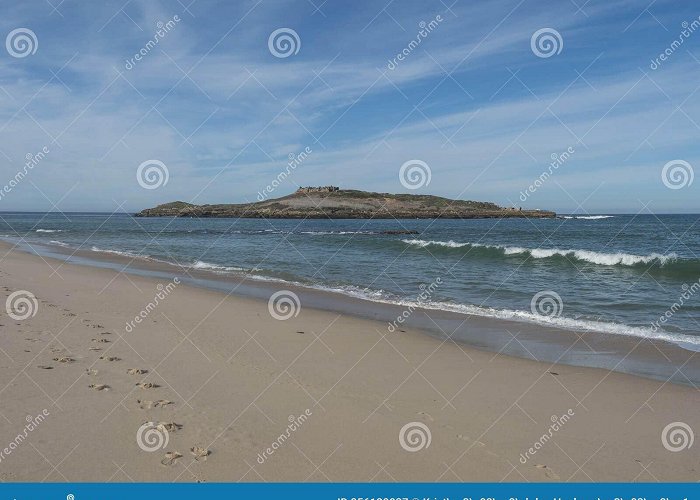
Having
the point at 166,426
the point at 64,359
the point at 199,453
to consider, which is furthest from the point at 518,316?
the point at 64,359

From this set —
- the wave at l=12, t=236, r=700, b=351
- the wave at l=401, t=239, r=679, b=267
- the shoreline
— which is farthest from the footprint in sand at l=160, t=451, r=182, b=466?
the wave at l=401, t=239, r=679, b=267

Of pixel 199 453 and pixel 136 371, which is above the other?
pixel 199 453

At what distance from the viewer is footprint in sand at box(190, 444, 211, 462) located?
441cm

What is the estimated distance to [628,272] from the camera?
20.5 meters

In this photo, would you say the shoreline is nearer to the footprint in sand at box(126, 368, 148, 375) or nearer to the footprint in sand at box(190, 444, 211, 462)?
the footprint in sand at box(126, 368, 148, 375)

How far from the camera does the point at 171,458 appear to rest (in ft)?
14.4

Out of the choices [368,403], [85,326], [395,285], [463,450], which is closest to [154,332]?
[85,326]

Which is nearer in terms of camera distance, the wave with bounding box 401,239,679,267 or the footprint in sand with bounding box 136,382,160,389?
the footprint in sand with bounding box 136,382,160,389

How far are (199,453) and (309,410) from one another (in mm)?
1487

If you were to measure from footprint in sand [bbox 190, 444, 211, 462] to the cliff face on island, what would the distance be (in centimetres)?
11243

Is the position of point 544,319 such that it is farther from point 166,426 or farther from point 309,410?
point 166,426

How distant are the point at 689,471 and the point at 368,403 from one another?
3123 mm

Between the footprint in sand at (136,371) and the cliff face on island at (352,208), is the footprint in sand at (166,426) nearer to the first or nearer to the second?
the footprint in sand at (136,371)

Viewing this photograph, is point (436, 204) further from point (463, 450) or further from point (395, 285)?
point (463, 450)
